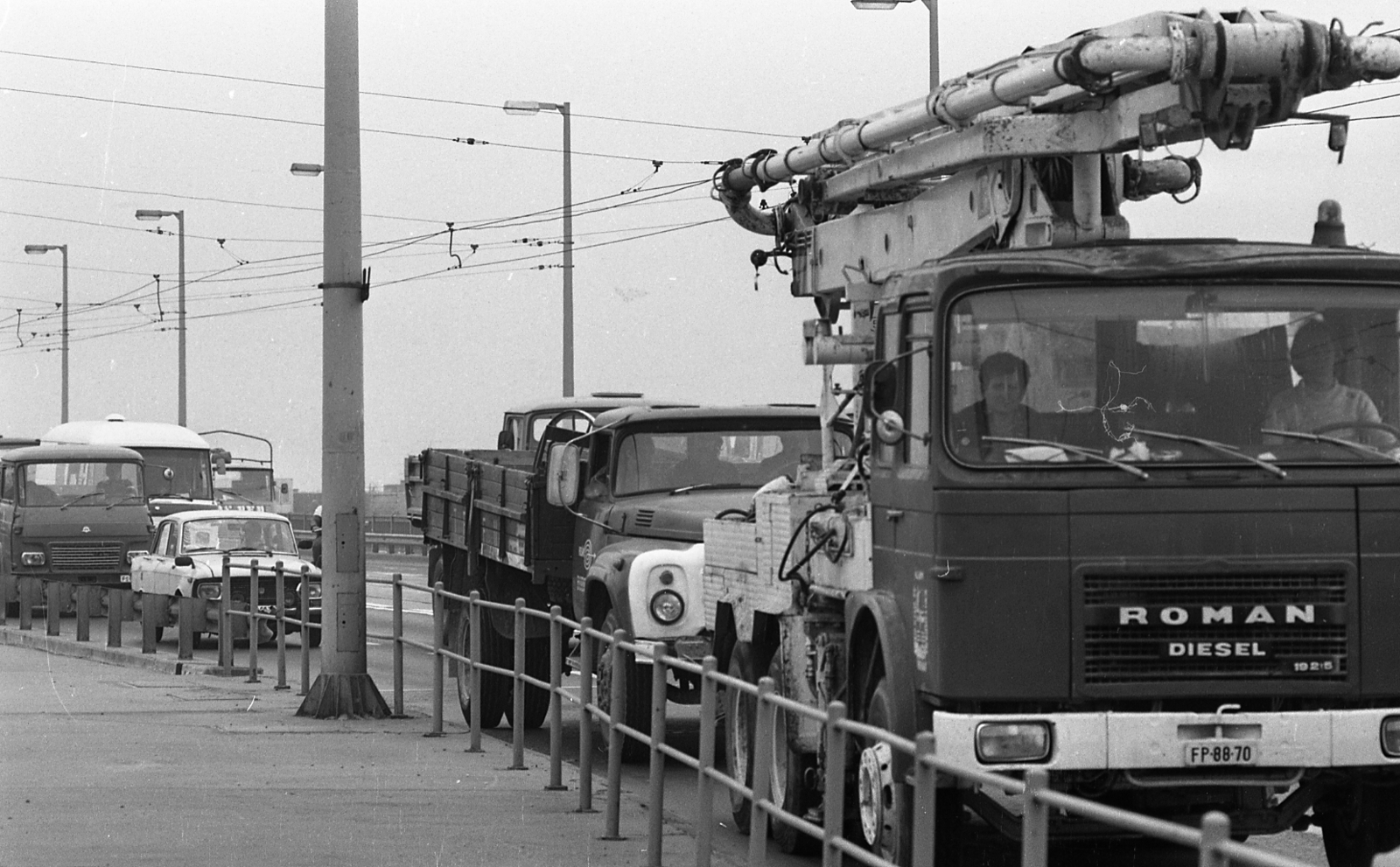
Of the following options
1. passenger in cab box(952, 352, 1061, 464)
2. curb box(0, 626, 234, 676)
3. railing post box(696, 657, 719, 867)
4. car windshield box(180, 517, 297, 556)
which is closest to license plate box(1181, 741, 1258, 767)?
passenger in cab box(952, 352, 1061, 464)

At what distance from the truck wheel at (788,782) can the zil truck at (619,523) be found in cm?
198

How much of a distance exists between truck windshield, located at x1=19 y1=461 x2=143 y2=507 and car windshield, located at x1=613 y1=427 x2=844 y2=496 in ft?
60.7

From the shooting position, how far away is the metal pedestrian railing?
16.7 feet

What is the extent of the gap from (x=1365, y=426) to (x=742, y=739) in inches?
156

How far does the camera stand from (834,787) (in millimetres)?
7340

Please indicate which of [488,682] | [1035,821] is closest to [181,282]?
[488,682]

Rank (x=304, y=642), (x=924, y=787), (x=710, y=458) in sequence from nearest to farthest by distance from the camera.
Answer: (x=924, y=787) < (x=710, y=458) < (x=304, y=642)

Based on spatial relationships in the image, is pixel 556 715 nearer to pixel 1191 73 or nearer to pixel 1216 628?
pixel 1216 628

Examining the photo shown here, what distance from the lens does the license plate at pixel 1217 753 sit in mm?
7711

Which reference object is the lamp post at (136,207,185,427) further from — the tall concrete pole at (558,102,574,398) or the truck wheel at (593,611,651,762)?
the truck wheel at (593,611,651,762)

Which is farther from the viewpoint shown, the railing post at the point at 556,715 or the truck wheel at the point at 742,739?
the railing post at the point at 556,715

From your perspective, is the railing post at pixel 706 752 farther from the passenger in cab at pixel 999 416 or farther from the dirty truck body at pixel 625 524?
the dirty truck body at pixel 625 524

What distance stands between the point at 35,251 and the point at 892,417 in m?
51.2

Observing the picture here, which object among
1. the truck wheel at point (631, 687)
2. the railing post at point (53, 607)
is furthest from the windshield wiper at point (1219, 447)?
the railing post at point (53, 607)
